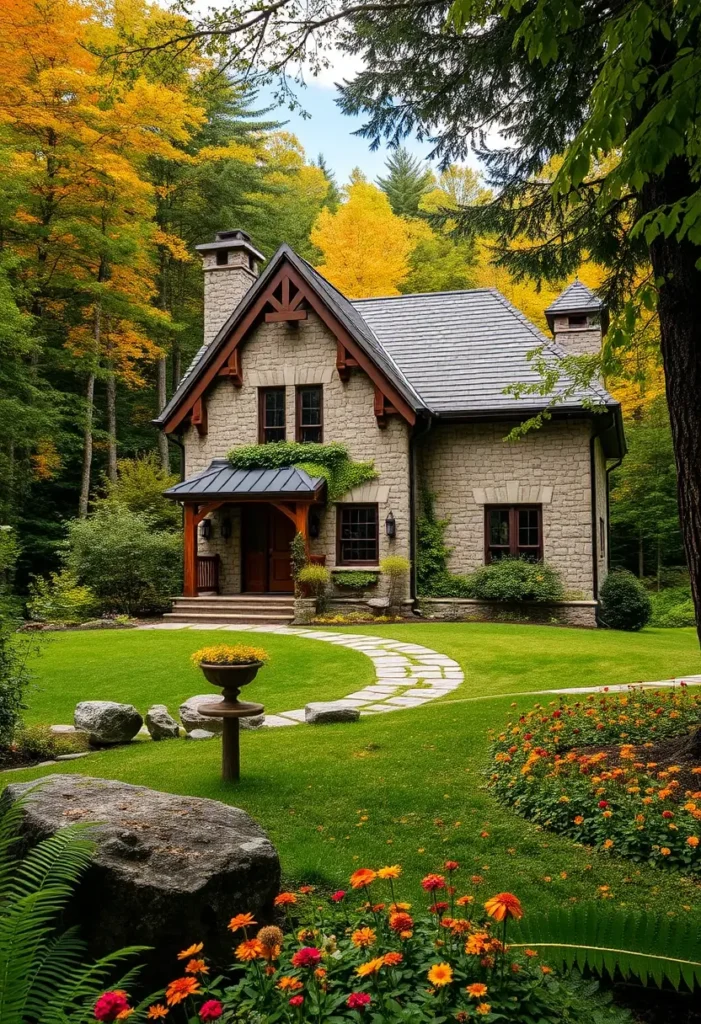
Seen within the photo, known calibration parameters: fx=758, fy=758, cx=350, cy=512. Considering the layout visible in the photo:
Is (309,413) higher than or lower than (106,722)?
higher

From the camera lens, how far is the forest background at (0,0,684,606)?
59.4 ft

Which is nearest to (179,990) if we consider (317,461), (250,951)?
(250,951)

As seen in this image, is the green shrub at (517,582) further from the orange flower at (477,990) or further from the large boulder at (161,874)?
the orange flower at (477,990)

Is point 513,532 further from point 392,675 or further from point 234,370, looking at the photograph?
point 392,675

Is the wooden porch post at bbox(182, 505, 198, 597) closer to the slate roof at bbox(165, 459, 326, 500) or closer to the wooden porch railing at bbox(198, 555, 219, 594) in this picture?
the slate roof at bbox(165, 459, 326, 500)

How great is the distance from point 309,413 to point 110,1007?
54.5ft

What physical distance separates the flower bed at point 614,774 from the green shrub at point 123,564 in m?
12.0

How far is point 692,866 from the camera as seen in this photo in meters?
3.77

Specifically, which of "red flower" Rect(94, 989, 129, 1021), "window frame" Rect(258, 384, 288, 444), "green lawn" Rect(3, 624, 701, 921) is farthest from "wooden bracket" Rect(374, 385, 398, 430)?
"red flower" Rect(94, 989, 129, 1021)

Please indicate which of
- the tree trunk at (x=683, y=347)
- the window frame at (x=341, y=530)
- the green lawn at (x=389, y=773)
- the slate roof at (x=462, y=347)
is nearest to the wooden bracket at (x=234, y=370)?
the slate roof at (x=462, y=347)

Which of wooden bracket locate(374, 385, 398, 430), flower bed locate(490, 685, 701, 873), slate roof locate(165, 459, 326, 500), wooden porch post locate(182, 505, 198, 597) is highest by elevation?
wooden bracket locate(374, 385, 398, 430)

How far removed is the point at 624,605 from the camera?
50.4 feet

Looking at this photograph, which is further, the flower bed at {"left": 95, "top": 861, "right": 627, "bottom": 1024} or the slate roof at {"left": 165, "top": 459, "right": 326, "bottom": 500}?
the slate roof at {"left": 165, "top": 459, "right": 326, "bottom": 500}

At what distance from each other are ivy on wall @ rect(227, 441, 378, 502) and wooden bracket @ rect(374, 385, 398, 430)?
111 centimetres
